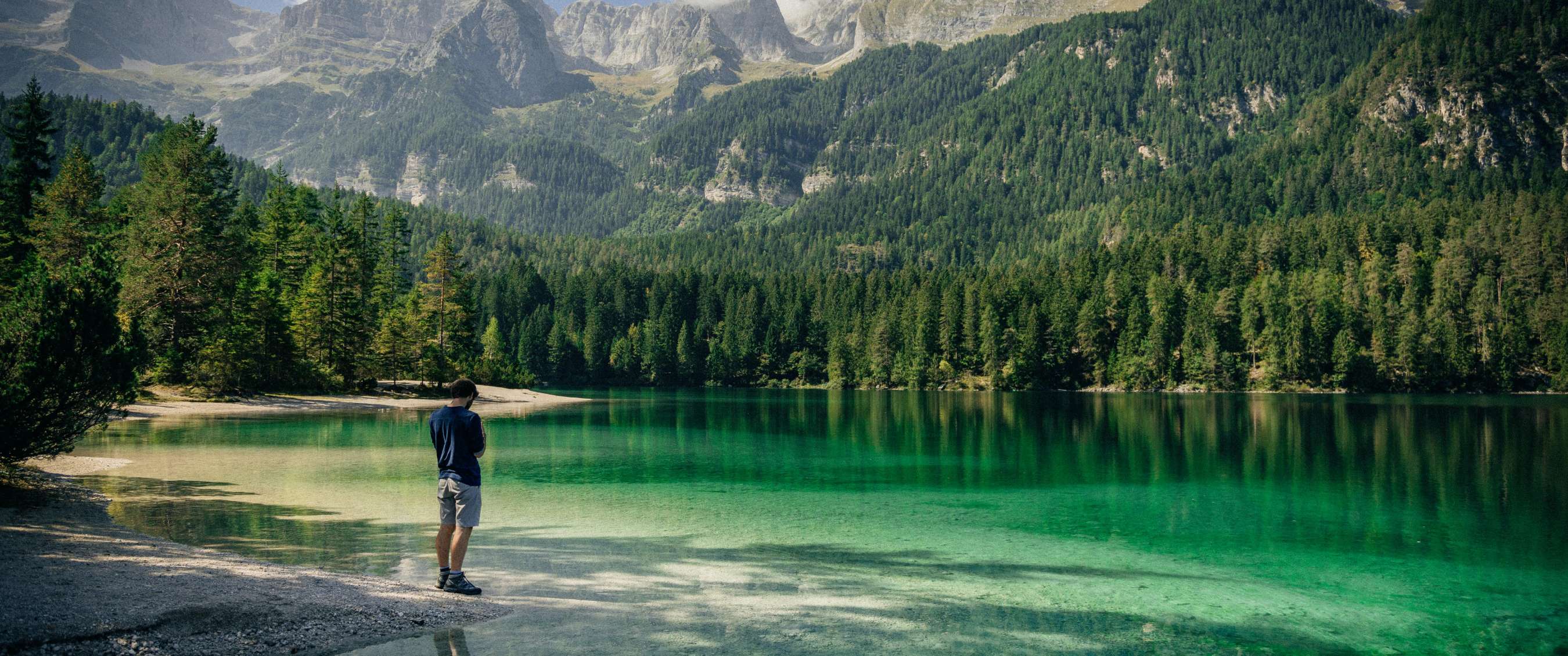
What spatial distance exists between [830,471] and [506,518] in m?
13.9

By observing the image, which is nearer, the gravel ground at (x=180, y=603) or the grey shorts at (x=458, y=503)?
the gravel ground at (x=180, y=603)

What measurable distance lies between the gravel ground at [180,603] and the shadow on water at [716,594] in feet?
2.69

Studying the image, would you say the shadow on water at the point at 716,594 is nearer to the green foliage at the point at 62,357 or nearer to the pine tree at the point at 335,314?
the green foliage at the point at 62,357

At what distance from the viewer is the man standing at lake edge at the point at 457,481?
41.3 feet

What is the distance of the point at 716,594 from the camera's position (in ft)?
44.9

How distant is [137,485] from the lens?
73.4 feet

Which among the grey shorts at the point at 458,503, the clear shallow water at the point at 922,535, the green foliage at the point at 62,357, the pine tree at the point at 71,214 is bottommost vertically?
the clear shallow water at the point at 922,535

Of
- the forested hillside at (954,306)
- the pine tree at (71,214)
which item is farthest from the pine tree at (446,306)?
the pine tree at (71,214)

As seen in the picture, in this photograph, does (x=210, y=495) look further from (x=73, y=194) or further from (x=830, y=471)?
(x=73, y=194)

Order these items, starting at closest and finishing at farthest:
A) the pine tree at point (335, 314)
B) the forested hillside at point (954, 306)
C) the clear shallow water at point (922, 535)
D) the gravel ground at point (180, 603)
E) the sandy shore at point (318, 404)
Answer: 1. the gravel ground at point (180, 603)
2. the clear shallow water at point (922, 535)
3. the sandy shore at point (318, 404)
4. the forested hillside at point (954, 306)
5. the pine tree at point (335, 314)

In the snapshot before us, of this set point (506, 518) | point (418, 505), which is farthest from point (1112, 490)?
point (418, 505)

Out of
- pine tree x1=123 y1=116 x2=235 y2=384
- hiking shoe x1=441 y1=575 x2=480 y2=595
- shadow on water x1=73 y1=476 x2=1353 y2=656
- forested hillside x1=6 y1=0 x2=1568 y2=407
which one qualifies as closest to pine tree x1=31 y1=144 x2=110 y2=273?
pine tree x1=123 y1=116 x2=235 y2=384

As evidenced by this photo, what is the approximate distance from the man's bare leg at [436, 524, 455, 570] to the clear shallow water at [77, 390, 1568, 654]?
91 centimetres

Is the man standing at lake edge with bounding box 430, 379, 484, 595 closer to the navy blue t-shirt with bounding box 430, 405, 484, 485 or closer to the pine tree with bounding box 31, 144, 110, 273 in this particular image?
the navy blue t-shirt with bounding box 430, 405, 484, 485
